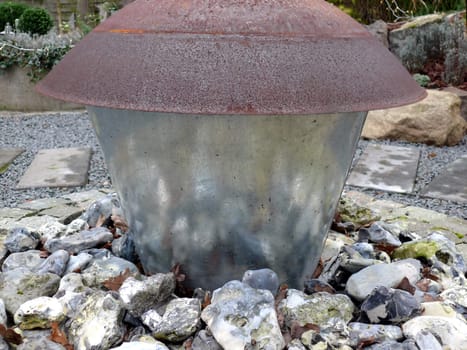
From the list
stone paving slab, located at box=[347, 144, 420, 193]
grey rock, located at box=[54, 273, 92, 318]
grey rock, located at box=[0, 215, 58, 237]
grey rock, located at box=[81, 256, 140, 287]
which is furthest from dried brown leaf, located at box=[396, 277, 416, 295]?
stone paving slab, located at box=[347, 144, 420, 193]

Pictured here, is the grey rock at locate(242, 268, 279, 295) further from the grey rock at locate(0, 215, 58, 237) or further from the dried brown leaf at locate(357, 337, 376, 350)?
the grey rock at locate(0, 215, 58, 237)

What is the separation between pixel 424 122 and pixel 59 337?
4.35m

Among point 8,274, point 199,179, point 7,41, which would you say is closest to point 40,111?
point 7,41

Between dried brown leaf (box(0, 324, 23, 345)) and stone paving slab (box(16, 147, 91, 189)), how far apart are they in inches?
93.4

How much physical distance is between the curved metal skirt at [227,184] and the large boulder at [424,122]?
3624 millimetres

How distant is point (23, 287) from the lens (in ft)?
6.31

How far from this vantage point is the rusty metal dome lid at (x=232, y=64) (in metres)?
1.50

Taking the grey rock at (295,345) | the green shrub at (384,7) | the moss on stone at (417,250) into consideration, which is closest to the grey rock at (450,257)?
the moss on stone at (417,250)

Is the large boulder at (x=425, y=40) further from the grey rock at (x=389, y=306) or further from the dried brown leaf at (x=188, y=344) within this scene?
the dried brown leaf at (x=188, y=344)

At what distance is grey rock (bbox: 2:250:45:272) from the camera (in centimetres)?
217

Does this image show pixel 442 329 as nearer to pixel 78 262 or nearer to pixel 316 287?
pixel 316 287

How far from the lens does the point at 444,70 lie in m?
6.74

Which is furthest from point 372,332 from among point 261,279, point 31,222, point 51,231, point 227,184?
point 31,222

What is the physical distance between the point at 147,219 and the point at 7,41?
21.1ft
